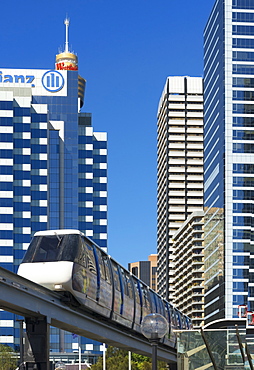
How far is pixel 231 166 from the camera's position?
154 meters

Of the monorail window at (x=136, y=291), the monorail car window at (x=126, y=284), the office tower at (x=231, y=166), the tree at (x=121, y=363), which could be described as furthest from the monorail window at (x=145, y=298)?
the office tower at (x=231, y=166)

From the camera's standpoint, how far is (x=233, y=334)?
901 inches

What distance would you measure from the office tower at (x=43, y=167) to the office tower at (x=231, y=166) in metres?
22.1

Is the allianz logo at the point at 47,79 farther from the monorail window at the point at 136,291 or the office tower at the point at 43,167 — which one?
the monorail window at the point at 136,291

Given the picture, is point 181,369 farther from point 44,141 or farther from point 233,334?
point 44,141

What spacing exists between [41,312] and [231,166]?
130682mm

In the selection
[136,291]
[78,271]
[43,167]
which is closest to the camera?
[78,271]

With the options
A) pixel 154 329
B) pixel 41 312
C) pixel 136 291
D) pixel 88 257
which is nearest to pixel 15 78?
pixel 136 291

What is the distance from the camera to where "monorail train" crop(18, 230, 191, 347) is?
90.8ft

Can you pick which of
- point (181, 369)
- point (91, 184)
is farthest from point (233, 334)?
point (91, 184)

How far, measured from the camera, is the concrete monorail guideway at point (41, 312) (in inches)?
912

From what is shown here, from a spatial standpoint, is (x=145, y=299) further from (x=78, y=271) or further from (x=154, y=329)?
(x=154, y=329)

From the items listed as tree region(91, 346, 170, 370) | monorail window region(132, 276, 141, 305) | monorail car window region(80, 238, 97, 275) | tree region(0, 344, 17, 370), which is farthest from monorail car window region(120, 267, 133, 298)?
tree region(0, 344, 17, 370)

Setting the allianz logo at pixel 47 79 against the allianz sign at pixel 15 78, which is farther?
the allianz logo at pixel 47 79
